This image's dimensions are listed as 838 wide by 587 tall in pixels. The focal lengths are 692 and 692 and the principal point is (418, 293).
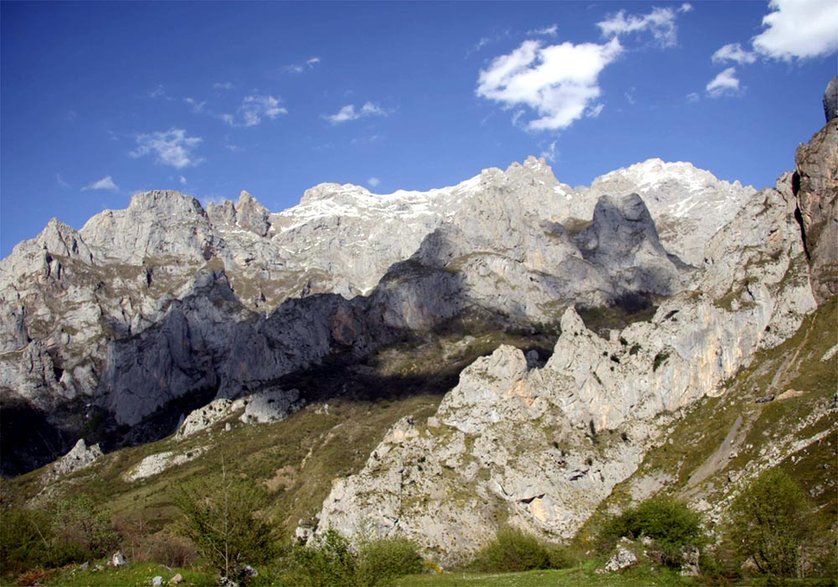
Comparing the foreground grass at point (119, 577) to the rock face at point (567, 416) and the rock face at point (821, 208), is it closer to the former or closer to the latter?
the rock face at point (567, 416)

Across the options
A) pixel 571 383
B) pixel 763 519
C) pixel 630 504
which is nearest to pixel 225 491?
pixel 763 519

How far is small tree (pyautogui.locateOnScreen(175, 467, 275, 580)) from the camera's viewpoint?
4481 cm

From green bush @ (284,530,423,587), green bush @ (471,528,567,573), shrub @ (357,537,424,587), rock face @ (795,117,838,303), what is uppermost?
rock face @ (795,117,838,303)

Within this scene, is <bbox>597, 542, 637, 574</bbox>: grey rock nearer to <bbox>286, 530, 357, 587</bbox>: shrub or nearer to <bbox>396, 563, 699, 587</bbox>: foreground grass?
<bbox>396, 563, 699, 587</bbox>: foreground grass

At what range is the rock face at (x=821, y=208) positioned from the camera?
173m

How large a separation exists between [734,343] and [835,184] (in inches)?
2215

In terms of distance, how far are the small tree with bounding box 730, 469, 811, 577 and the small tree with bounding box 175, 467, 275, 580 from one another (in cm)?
3807

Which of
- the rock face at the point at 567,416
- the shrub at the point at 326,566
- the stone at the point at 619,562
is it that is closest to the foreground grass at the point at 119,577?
the shrub at the point at 326,566

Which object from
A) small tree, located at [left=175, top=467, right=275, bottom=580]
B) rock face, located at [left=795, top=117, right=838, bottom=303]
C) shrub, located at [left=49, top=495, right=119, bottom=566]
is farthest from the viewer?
rock face, located at [left=795, top=117, right=838, bottom=303]

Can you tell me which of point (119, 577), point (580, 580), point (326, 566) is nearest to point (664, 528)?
point (580, 580)

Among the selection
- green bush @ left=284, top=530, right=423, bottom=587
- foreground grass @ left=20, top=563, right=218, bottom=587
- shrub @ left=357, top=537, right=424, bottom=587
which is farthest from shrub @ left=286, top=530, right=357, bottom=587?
foreground grass @ left=20, top=563, right=218, bottom=587

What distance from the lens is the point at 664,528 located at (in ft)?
245

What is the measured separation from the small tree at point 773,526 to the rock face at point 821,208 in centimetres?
13301

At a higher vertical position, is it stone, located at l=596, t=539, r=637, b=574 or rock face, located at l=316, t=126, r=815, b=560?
rock face, located at l=316, t=126, r=815, b=560
